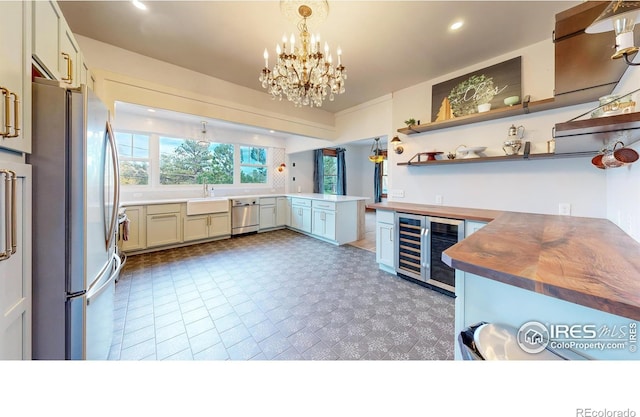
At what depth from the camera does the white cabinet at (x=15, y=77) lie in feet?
2.55

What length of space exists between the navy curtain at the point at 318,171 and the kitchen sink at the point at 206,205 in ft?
9.08

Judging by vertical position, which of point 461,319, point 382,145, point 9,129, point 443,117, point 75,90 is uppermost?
point 382,145

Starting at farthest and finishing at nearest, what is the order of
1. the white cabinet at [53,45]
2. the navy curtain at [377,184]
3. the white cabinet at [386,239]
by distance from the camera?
the navy curtain at [377,184] < the white cabinet at [386,239] < the white cabinet at [53,45]

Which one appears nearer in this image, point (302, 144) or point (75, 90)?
point (75, 90)

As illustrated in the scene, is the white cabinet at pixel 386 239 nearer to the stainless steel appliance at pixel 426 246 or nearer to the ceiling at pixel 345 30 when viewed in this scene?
the stainless steel appliance at pixel 426 246

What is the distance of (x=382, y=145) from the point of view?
7.27 m

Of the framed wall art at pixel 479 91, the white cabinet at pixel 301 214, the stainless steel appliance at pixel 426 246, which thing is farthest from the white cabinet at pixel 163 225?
the framed wall art at pixel 479 91

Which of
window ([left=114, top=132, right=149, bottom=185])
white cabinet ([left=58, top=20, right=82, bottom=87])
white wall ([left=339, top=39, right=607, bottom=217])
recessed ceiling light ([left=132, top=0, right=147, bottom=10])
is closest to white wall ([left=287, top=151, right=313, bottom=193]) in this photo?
window ([left=114, top=132, right=149, bottom=185])

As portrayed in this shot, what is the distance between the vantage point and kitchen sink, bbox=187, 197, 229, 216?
13.4 feet

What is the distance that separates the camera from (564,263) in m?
0.78
